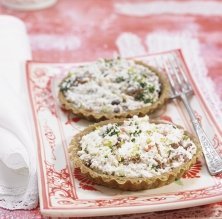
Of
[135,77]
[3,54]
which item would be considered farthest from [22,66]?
[135,77]

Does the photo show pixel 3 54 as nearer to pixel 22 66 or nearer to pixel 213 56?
pixel 22 66

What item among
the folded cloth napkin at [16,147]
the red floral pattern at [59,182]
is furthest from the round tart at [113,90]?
the red floral pattern at [59,182]

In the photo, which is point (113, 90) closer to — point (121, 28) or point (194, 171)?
point (194, 171)

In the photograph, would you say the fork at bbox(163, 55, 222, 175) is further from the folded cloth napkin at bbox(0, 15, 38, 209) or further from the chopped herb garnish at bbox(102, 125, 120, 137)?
the folded cloth napkin at bbox(0, 15, 38, 209)

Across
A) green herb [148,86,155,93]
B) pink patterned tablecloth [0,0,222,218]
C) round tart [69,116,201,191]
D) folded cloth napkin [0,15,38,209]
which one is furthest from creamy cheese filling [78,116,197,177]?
pink patterned tablecloth [0,0,222,218]

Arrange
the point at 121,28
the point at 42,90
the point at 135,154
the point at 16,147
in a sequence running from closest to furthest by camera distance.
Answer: the point at 135,154
the point at 16,147
the point at 42,90
the point at 121,28

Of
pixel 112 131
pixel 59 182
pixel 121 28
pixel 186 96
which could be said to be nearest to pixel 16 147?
pixel 59 182

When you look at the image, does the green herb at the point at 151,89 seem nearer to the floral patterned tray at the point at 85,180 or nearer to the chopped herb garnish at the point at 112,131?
the floral patterned tray at the point at 85,180
